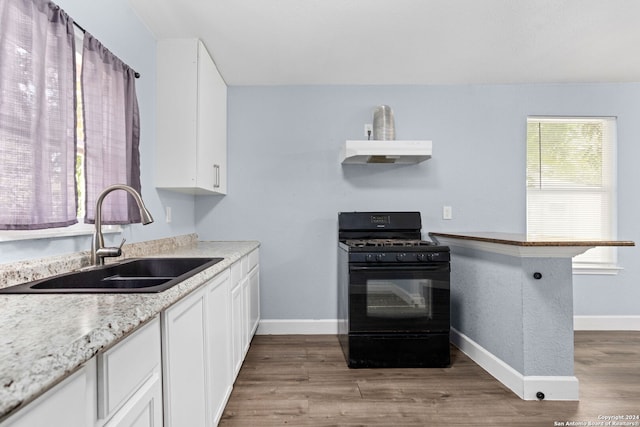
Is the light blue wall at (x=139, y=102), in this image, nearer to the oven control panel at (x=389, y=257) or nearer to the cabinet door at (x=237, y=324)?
the cabinet door at (x=237, y=324)

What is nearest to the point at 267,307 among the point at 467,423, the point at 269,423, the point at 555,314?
the point at 269,423

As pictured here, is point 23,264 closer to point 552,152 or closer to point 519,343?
point 519,343

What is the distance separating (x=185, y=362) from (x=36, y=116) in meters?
1.03

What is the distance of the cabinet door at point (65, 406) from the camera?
0.51 m

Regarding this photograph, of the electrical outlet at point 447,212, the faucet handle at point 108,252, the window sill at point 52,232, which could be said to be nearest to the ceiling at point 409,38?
the electrical outlet at point 447,212

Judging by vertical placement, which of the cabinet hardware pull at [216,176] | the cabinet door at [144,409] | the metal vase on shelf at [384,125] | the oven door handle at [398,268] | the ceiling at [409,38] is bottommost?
the cabinet door at [144,409]

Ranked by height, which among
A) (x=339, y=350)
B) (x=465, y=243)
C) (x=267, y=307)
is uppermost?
(x=465, y=243)

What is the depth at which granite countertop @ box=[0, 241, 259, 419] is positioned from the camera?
1.61 feet

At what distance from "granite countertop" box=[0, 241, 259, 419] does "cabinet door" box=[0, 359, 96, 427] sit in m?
0.03

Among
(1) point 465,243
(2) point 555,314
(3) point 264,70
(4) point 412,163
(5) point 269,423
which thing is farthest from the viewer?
(4) point 412,163

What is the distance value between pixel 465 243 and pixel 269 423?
191 cm

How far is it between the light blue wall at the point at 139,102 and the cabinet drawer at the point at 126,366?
680 mm

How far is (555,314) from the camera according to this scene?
6.98 ft

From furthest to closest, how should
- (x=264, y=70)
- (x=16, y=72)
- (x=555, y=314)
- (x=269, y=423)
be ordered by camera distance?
(x=264, y=70) < (x=555, y=314) < (x=269, y=423) < (x=16, y=72)
